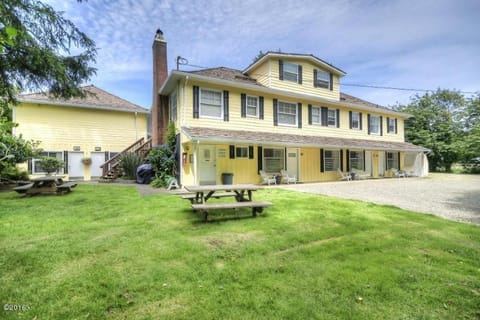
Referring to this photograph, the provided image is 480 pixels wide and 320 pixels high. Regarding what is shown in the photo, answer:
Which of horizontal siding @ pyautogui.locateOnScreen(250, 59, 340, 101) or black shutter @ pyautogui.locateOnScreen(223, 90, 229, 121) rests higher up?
horizontal siding @ pyautogui.locateOnScreen(250, 59, 340, 101)

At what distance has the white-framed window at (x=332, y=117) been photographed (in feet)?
54.1

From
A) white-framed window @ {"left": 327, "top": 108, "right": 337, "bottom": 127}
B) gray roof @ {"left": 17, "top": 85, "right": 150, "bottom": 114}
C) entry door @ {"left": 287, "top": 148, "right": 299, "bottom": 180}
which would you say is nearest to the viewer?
entry door @ {"left": 287, "top": 148, "right": 299, "bottom": 180}

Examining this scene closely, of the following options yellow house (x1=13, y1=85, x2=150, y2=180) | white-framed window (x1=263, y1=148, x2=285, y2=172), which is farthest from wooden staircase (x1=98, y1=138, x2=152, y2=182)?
white-framed window (x1=263, y1=148, x2=285, y2=172)

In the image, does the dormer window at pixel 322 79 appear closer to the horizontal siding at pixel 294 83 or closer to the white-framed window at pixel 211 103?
the horizontal siding at pixel 294 83

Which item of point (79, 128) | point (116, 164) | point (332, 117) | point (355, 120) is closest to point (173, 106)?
point (116, 164)

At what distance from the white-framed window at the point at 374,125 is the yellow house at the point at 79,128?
58.1ft

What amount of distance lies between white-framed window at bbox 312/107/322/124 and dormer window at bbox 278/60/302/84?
7.03ft

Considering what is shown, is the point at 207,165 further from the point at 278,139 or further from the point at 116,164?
the point at 116,164

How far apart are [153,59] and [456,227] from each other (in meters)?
15.4

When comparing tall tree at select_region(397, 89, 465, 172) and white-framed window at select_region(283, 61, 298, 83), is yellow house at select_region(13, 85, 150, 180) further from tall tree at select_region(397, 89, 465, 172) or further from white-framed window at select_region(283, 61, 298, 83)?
tall tree at select_region(397, 89, 465, 172)

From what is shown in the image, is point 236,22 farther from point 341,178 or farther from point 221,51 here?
point 341,178

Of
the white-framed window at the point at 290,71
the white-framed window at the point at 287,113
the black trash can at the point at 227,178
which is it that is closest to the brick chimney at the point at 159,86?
the black trash can at the point at 227,178

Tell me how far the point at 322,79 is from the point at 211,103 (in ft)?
28.1

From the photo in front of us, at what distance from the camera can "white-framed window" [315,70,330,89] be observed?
1612cm
